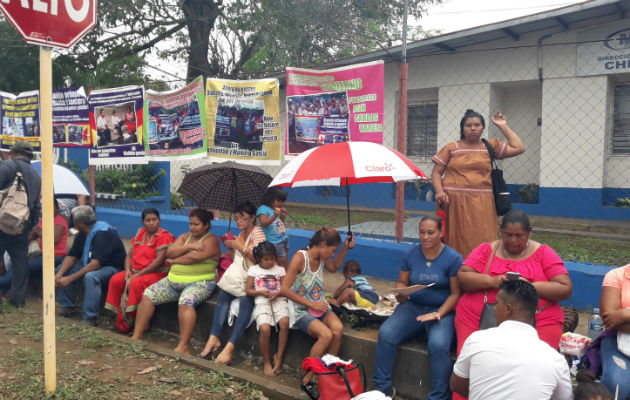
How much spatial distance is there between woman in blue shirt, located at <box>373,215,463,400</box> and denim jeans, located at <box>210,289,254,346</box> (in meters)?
1.27

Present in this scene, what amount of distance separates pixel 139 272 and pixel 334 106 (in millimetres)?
2602

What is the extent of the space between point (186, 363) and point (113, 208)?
21.6ft

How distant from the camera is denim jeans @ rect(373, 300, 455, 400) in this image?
11.5 feet

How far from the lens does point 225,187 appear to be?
18.9 ft

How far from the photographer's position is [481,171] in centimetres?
446

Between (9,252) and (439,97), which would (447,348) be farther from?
(439,97)

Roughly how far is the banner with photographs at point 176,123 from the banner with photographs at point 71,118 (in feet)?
4.35

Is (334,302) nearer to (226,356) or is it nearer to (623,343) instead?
(226,356)

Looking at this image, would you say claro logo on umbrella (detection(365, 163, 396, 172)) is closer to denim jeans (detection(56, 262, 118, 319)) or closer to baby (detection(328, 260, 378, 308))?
baby (detection(328, 260, 378, 308))

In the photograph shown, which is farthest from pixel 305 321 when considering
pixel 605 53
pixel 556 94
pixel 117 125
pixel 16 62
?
pixel 16 62

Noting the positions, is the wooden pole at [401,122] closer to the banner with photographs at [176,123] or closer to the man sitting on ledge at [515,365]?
the banner with photographs at [176,123]

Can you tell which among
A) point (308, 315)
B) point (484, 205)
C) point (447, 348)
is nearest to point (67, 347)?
point (308, 315)

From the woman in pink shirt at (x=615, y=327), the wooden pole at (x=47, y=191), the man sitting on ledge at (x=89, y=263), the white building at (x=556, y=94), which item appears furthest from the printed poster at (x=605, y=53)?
the wooden pole at (x=47, y=191)

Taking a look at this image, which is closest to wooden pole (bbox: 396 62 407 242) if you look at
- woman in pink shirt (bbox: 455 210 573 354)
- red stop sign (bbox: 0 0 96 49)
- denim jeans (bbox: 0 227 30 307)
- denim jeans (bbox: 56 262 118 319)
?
woman in pink shirt (bbox: 455 210 573 354)
